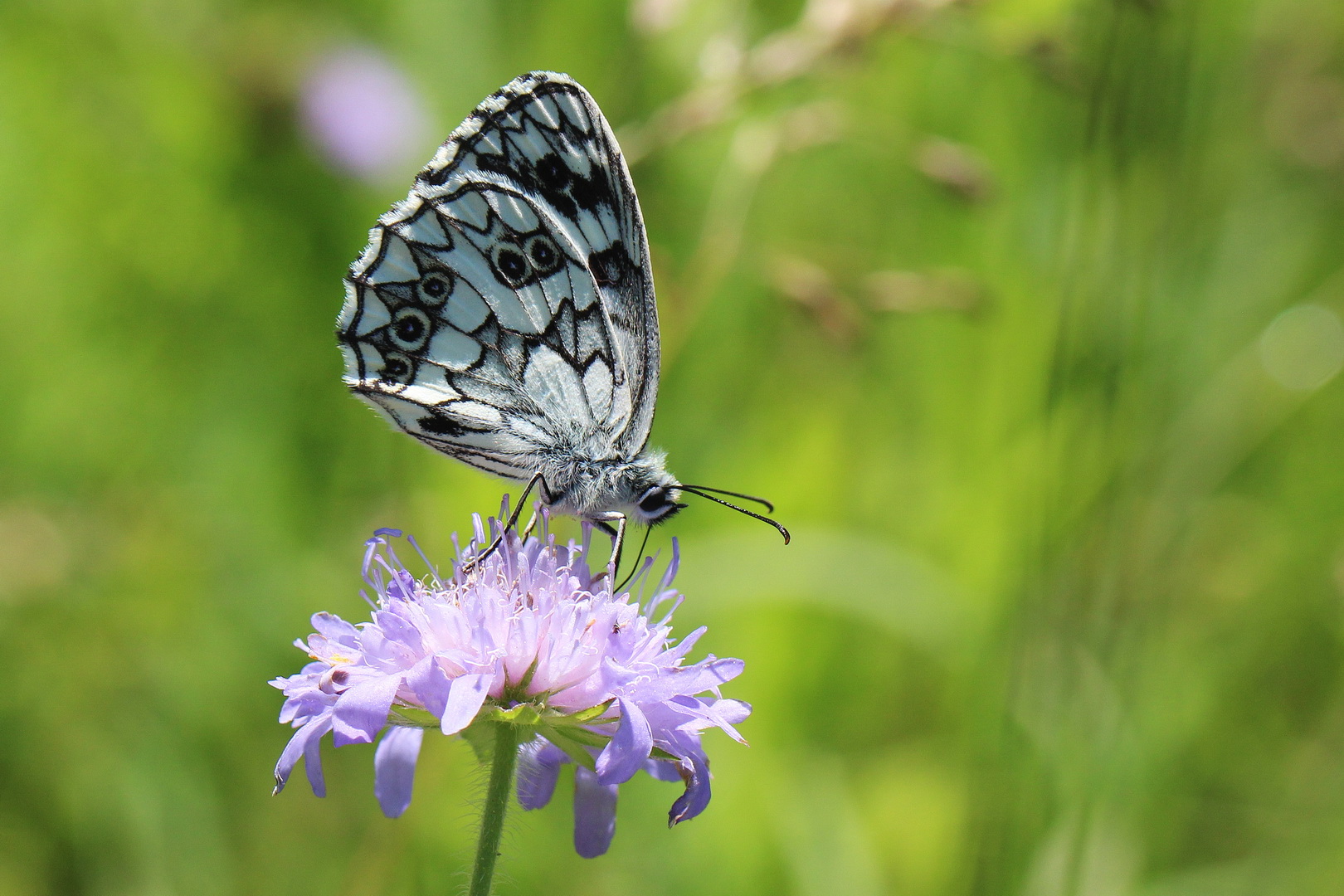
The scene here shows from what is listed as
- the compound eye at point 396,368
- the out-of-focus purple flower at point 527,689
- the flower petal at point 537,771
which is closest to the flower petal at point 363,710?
the out-of-focus purple flower at point 527,689

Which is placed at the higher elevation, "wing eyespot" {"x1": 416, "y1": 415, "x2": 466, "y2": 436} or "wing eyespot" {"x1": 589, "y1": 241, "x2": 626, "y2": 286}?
"wing eyespot" {"x1": 589, "y1": 241, "x2": 626, "y2": 286}

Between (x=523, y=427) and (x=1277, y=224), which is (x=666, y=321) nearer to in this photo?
(x=523, y=427)

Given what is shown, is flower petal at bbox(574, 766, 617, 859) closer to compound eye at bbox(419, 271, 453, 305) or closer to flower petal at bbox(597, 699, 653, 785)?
flower petal at bbox(597, 699, 653, 785)

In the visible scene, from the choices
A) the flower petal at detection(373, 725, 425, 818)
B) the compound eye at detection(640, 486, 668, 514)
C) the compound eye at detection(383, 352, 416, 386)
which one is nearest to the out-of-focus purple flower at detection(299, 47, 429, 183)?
Result: the compound eye at detection(383, 352, 416, 386)

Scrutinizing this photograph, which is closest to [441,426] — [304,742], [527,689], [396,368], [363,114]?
[396,368]

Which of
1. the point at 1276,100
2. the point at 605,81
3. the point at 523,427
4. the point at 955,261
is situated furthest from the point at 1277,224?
the point at 523,427

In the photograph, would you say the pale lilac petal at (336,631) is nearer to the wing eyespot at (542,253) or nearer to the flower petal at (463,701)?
the flower petal at (463,701)
